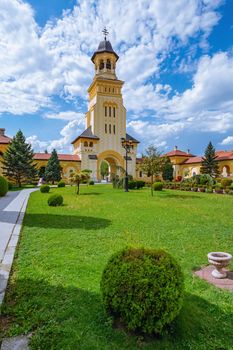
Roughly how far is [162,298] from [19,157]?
34.9 meters

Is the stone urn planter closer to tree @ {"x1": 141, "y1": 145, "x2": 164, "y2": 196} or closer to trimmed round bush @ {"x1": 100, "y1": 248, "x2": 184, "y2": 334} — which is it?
trimmed round bush @ {"x1": 100, "y1": 248, "x2": 184, "y2": 334}

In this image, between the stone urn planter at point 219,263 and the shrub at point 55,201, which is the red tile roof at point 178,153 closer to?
the shrub at point 55,201

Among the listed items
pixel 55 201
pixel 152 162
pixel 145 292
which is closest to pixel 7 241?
pixel 145 292

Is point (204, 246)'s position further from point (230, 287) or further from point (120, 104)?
point (120, 104)

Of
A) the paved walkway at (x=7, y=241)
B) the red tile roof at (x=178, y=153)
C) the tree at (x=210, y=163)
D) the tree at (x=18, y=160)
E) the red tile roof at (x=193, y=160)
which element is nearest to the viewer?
the paved walkway at (x=7, y=241)

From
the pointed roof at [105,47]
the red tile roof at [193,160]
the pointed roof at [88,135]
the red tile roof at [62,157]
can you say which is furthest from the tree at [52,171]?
the red tile roof at [193,160]

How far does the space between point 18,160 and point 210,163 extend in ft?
109

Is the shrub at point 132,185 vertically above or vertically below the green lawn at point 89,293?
above

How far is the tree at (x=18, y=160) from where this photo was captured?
3475 centimetres

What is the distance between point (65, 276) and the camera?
15.0 ft

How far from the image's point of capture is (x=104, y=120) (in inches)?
1989

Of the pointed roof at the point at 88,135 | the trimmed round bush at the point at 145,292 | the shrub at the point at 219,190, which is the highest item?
the pointed roof at the point at 88,135

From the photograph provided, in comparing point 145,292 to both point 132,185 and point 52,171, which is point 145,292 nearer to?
point 132,185

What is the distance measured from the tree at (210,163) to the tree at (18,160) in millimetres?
30427
